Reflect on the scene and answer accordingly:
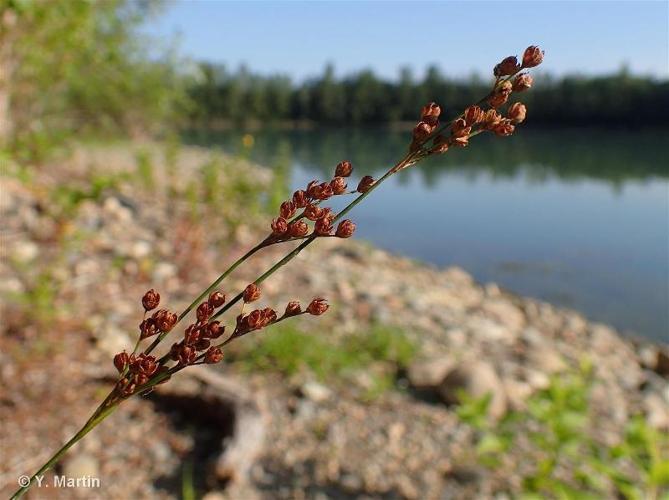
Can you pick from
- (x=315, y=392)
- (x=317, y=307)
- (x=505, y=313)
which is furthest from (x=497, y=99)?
(x=505, y=313)

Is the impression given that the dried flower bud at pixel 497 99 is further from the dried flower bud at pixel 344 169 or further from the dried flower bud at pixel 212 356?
the dried flower bud at pixel 212 356

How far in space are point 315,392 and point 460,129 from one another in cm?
273

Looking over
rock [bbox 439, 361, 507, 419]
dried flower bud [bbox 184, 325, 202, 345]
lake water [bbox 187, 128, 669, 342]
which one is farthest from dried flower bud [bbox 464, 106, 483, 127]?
lake water [bbox 187, 128, 669, 342]

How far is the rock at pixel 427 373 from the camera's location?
3533 millimetres

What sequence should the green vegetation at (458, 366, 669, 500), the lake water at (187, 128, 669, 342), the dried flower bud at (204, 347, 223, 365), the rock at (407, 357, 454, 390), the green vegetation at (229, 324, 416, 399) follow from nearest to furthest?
the dried flower bud at (204, 347, 223, 365), the green vegetation at (458, 366, 669, 500), the green vegetation at (229, 324, 416, 399), the rock at (407, 357, 454, 390), the lake water at (187, 128, 669, 342)

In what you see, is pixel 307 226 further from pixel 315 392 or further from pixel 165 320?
pixel 315 392

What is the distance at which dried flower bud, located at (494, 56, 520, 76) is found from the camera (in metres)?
0.60

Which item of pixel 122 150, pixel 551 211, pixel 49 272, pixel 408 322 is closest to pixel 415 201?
pixel 551 211

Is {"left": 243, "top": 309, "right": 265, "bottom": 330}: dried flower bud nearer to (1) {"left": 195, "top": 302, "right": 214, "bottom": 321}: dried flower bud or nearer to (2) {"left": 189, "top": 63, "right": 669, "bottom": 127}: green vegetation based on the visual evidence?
(1) {"left": 195, "top": 302, "right": 214, "bottom": 321}: dried flower bud

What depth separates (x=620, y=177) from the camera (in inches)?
768

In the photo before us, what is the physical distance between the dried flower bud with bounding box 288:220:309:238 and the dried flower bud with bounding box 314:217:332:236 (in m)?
0.01

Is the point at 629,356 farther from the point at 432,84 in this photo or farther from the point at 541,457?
the point at 432,84

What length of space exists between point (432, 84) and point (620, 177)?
30498mm

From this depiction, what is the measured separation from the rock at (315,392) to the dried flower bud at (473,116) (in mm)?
2692
